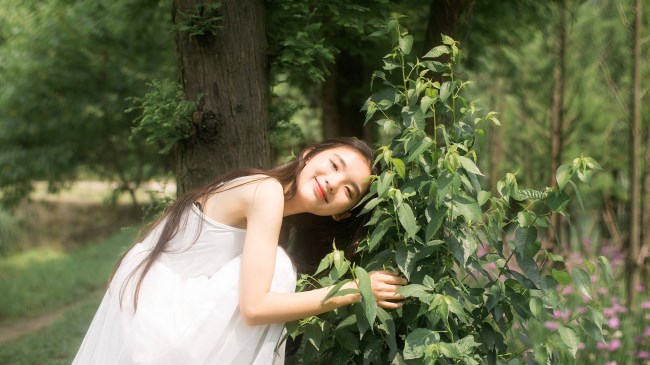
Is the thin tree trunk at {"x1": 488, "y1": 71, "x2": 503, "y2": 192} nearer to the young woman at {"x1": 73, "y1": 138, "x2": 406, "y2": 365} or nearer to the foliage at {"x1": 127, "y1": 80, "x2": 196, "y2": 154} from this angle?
the foliage at {"x1": 127, "y1": 80, "x2": 196, "y2": 154}

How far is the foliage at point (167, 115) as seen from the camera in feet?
9.52

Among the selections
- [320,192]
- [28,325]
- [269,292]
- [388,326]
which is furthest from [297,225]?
[28,325]

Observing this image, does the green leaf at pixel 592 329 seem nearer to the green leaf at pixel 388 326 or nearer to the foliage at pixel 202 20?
the green leaf at pixel 388 326

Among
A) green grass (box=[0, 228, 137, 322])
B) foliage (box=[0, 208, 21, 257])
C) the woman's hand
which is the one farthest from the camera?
foliage (box=[0, 208, 21, 257])

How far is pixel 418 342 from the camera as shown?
6.70 ft

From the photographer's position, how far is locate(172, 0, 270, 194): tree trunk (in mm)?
2963

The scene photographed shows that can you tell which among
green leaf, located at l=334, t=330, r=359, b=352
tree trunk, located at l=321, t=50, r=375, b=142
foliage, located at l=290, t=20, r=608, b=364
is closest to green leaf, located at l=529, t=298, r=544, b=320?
foliage, located at l=290, t=20, r=608, b=364

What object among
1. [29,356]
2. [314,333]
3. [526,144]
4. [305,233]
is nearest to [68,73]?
[29,356]

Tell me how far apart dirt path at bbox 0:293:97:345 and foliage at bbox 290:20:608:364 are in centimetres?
490

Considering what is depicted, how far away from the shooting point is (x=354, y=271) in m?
2.04

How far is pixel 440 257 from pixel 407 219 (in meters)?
0.27

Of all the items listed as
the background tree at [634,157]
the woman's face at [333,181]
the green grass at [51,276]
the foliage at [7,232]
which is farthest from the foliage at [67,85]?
the woman's face at [333,181]

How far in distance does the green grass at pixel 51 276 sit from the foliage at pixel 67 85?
116 cm

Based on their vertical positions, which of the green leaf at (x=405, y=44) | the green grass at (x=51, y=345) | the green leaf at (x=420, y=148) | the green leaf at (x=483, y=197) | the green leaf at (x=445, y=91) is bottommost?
the green grass at (x=51, y=345)
